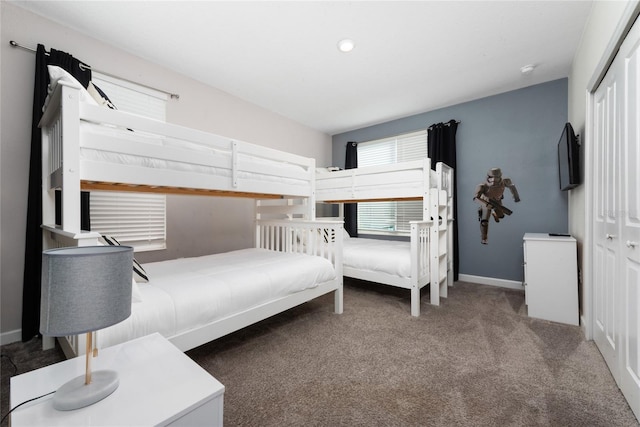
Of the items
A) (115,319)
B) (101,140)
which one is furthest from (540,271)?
(101,140)

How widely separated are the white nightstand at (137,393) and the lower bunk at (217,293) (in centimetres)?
27

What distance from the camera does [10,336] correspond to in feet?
6.40

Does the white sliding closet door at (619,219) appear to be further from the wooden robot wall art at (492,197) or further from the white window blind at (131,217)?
the white window blind at (131,217)

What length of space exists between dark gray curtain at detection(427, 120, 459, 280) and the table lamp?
367 centimetres

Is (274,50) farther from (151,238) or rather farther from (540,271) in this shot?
(540,271)

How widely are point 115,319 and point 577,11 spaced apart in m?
3.32

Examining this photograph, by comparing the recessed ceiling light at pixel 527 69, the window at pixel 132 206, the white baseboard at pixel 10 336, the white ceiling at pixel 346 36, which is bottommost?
the white baseboard at pixel 10 336

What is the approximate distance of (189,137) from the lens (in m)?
1.77

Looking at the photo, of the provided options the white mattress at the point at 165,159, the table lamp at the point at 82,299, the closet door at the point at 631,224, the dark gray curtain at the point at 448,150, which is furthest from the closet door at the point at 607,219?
the table lamp at the point at 82,299

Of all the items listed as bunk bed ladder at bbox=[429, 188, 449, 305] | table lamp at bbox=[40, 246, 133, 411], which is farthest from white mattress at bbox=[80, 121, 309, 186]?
bunk bed ladder at bbox=[429, 188, 449, 305]

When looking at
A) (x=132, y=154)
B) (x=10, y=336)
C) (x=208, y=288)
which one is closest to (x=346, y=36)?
(x=132, y=154)

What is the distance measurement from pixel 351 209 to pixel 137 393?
3981 millimetres

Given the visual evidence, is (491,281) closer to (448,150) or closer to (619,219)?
(448,150)

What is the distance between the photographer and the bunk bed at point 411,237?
8.18ft
